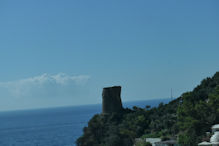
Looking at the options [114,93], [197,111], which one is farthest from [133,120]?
[197,111]

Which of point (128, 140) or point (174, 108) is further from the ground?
point (174, 108)

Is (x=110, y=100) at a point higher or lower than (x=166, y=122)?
higher

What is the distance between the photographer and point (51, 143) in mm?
83500

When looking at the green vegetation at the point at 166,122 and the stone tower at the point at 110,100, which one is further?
the stone tower at the point at 110,100

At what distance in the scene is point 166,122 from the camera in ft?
158

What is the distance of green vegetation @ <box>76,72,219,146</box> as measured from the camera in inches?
1522

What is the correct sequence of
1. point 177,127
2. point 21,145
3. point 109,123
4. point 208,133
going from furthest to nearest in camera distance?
1. point 21,145
2. point 109,123
3. point 177,127
4. point 208,133

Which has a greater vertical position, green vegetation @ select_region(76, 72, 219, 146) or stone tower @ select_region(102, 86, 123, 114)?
stone tower @ select_region(102, 86, 123, 114)

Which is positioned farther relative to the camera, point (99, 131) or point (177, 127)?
point (99, 131)

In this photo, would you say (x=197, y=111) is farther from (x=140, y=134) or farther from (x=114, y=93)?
(x=114, y=93)

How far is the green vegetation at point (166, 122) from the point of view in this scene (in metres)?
38.7

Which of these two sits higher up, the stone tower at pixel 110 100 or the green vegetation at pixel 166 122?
the stone tower at pixel 110 100

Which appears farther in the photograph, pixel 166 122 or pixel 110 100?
pixel 110 100

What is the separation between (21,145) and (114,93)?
31.4m
